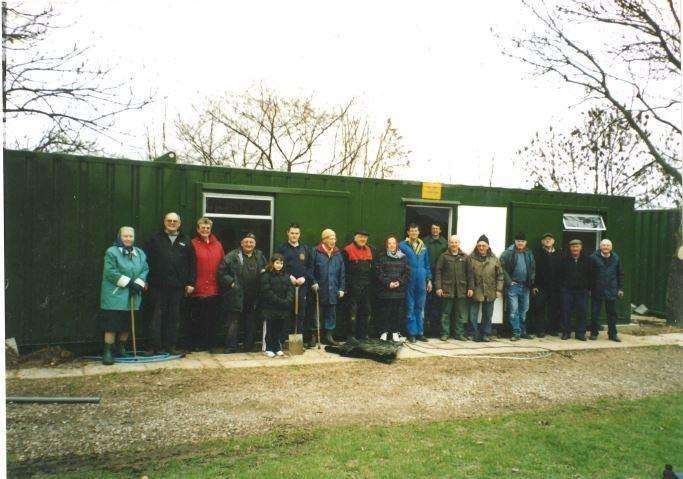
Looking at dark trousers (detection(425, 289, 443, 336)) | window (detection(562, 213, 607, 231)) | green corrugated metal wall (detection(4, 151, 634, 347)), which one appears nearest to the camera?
green corrugated metal wall (detection(4, 151, 634, 347))

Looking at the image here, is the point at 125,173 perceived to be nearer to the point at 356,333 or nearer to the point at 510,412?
the point at 356,333

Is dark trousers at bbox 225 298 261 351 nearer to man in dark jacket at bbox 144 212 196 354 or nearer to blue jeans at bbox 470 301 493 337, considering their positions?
man in dark jacket at bbox 144 212 196 354

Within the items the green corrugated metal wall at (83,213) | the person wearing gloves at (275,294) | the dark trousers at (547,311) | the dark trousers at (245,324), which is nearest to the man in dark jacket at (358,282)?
the green corrugated metal wall at (83,213)

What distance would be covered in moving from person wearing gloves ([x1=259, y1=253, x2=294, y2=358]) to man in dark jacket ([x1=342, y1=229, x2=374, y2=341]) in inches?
43.4

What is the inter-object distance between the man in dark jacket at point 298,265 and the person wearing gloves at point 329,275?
0.34ft

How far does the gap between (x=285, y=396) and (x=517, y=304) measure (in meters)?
5.08

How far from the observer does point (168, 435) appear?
4.11 metres

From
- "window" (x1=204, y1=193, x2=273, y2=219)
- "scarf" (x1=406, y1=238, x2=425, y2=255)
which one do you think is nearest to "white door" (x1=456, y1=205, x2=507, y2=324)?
"scarf" (x1=406, y1=238, x2=425, y2=255)

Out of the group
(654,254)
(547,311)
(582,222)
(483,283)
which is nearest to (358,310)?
(483,283)

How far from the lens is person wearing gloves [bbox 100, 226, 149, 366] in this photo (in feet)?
20.2

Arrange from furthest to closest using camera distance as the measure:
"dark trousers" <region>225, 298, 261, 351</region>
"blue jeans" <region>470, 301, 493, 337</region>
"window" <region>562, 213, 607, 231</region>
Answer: "window" <region>562, 213, 607, 231</region>, "blue jeans" <region>470, 301, 493, 337</region>, "dark trousers" <region>225, 298, 261, 351</region>

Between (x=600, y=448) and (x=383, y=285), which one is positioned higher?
(x=383, y=285)

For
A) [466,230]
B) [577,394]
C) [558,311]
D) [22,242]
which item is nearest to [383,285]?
Answer: [466,230]

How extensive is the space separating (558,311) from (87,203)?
7.83 m
